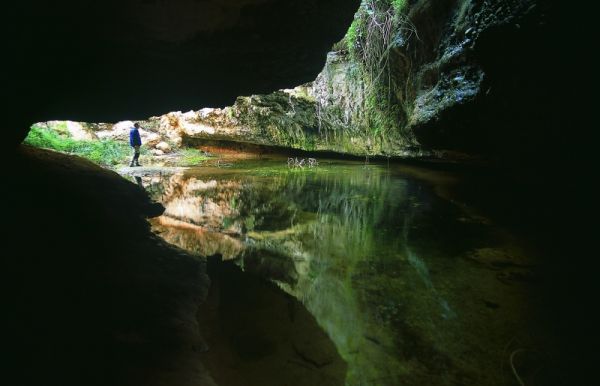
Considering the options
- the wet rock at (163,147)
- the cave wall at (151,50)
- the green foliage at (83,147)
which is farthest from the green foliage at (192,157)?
the cave wall at (151,50)

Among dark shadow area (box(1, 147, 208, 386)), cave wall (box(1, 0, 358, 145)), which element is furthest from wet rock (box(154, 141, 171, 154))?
dark shadow area (box(1, 147, 208, 386))

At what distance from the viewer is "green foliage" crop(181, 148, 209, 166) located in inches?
448

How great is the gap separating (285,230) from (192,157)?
989 centimetres

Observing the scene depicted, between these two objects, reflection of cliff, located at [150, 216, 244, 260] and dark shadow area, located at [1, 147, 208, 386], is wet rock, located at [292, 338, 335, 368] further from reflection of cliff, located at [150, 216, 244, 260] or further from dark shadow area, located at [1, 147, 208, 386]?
reflection of cliff, located at [150, 216, 244, 260]

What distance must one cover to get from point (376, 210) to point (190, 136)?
11295mm

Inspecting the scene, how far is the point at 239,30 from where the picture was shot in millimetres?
3520

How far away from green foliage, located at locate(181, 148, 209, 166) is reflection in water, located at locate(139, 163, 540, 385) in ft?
16.3

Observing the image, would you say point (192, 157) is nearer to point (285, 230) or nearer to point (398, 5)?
point (398, 5)

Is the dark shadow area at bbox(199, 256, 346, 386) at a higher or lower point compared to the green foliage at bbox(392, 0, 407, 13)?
lower

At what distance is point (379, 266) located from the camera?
3.04 meters

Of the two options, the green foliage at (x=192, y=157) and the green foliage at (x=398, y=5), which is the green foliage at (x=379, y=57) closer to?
the green foliage at (x=398, y=5)

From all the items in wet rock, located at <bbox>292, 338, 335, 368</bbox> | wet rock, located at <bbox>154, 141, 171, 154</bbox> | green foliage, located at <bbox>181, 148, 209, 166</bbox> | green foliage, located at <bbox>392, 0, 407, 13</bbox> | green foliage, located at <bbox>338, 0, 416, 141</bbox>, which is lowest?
wet rock, located at <bbox>292, 338, 335, 368</bbox>

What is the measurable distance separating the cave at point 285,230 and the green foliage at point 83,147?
6176mm

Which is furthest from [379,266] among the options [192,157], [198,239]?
[192,157]
